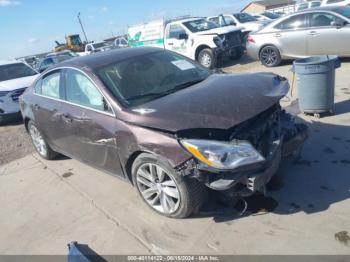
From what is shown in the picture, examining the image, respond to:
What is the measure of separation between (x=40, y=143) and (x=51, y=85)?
1.27m

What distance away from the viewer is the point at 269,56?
10648mm

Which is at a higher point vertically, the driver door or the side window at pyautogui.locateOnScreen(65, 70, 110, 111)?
the side window at pyautogui.locateOnScreen(65, 70, 110, 111)

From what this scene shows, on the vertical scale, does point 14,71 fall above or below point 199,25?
below

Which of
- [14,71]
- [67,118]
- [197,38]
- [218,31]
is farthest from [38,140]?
[218,31]

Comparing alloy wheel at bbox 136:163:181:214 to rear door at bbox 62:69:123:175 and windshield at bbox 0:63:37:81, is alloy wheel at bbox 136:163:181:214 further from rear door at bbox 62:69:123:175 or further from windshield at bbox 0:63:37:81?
windshield at bbox 0:63:37:81

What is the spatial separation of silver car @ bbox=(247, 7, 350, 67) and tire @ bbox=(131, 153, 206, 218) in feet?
25.1

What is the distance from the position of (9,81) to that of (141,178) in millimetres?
7562

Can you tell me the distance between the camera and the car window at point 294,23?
9.76 m

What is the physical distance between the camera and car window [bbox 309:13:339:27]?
929 centimetres

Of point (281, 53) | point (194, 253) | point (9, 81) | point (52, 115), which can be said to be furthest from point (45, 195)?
point (281, 53)

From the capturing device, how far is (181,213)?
3482 mm

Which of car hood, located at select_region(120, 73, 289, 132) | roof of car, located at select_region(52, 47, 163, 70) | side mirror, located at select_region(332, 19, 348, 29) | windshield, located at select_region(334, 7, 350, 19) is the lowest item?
side mirror, located at select_region(332, 19, 348, 29)

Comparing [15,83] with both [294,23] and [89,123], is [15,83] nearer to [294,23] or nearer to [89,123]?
[89,123]

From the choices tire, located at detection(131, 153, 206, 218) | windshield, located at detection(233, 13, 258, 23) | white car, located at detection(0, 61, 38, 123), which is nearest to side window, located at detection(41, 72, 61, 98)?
tire, located at detection(131, 153, 206, 218)
